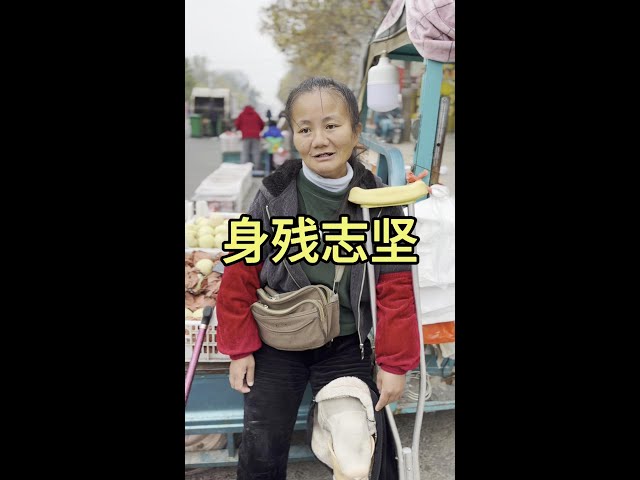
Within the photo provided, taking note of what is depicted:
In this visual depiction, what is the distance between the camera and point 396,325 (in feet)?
6.66

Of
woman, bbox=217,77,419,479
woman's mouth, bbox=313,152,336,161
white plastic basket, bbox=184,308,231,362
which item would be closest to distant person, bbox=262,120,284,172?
white plastic basket, bbox=184,308,231,362

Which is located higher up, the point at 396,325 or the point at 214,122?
the point at 214,122

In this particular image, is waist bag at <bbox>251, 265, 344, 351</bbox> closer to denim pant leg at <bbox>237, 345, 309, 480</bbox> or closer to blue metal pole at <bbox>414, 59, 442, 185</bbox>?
denim pant leg at <bbox>237, 345, 309, 480</bbox>

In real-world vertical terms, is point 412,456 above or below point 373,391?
below

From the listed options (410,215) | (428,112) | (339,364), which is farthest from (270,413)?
(428,112)

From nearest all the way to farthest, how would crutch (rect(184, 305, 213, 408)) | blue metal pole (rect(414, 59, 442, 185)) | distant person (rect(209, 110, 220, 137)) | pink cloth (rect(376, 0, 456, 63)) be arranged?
crutch (rect(184, 305, 213, 408)) → pink cloth (rect(376, 0, 456, 63)) → blue metal pole (rect(414, 59, 442, 185)) → distant person (rect(209, 110, 220, 137))

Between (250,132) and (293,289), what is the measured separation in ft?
18.8

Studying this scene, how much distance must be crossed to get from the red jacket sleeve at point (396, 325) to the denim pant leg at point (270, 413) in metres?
0.35

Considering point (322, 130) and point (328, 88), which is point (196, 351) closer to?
point (322, 130)

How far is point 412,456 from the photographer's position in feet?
6.88

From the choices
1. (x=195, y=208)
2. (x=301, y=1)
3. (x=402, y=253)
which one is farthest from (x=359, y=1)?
(x=402, y=253)

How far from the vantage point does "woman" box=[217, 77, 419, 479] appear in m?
2.03

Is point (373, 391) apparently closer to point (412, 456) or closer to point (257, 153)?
point (412, 456)
